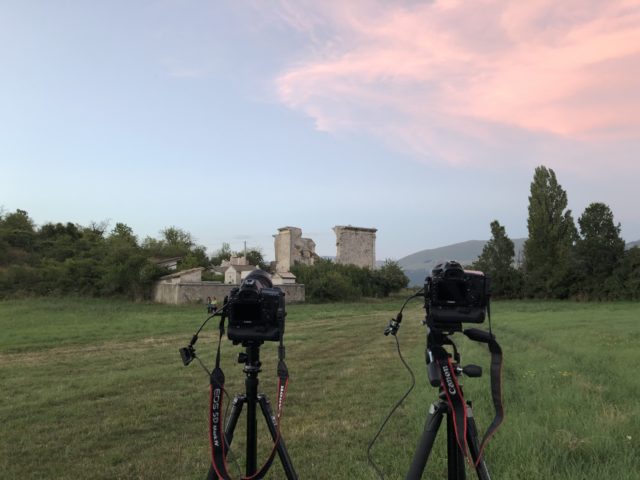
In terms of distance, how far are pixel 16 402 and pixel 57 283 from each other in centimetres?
4009

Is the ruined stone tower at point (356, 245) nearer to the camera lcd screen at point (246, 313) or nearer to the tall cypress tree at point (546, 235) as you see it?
the tall cypress tree at point (546, 235)

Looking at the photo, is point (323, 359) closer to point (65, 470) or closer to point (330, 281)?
point (65, 470)

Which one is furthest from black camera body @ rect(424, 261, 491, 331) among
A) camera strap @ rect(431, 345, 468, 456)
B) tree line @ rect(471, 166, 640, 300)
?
tree line @ rect(471, 166, 640, 300)

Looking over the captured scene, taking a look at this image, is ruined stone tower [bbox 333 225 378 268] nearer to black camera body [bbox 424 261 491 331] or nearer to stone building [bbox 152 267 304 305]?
stone building [bbox 152 267 304 305]

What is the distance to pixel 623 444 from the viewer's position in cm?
438

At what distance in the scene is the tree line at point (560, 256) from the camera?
47688 millimetres

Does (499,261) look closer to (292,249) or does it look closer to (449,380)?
(292,249)

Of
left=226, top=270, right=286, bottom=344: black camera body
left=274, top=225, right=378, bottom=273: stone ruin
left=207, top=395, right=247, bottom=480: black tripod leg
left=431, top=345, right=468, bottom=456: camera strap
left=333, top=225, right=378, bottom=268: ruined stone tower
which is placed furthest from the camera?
left=333, top=225, right=378, bottom=268: ruined stone tower

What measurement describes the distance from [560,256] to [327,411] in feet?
173

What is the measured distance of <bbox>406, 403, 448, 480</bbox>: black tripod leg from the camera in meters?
2.67

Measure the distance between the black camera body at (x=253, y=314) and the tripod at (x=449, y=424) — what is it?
97cm

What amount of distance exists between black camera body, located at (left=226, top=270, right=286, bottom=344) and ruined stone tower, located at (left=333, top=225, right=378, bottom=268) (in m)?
74.6

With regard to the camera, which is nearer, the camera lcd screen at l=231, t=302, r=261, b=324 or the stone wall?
the camera lcd screen at l=231, t=302, r=261, b=324

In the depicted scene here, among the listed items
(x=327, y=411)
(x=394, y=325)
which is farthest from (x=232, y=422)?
(x=327, y=411)
